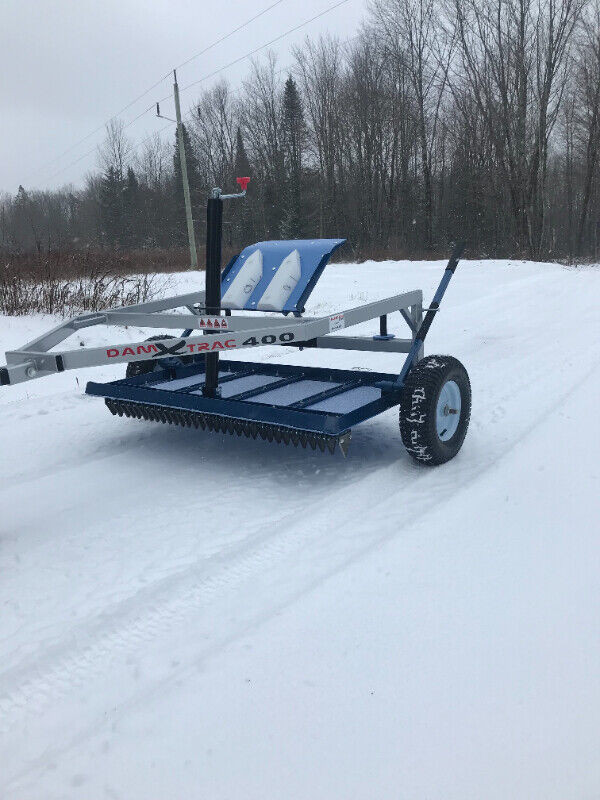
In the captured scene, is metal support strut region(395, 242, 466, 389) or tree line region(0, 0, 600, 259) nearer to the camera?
metal support strut region(395, 242, 466, 389)

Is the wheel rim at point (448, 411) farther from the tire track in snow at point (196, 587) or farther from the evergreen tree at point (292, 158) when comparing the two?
the evergreen tree at point (292, 158)

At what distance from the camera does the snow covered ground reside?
81.1 inches

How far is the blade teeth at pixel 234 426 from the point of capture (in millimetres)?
3947

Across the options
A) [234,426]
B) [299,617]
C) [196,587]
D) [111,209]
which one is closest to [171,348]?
[234,426]

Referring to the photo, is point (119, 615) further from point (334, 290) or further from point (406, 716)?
point (334, 290)

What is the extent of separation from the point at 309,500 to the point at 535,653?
5.39ft

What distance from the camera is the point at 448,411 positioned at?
444 centimetres

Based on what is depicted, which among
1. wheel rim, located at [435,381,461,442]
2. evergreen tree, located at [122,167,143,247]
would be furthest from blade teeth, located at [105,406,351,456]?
evergreen tree, located at [122,167,143,247]

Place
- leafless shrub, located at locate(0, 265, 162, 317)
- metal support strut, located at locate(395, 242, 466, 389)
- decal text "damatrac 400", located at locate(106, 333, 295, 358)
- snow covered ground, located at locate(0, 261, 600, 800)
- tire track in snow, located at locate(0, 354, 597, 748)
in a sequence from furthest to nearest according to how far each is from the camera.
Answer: leafless shrub, located at locate(0, 265, 162, 317) < metal support strut, located at locate(395, 242, 466, 389) < decal text "damatrac 400", located at locate(106, 333, 295, 358) < tire track in snow, located at locate(0, 354, 597, 748) < snow covered ground, located at locate(0, 261, 600, 800)

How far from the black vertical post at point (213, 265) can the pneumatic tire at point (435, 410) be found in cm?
134

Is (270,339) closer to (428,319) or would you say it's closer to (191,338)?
(191,338)

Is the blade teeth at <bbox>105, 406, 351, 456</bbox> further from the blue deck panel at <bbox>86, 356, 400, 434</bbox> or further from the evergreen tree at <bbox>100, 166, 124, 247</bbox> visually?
the evergreen tree at <bbox>100, 166, 124, 247</bbox>

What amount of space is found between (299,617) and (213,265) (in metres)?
2.55

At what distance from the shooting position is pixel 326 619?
2.73 metres
